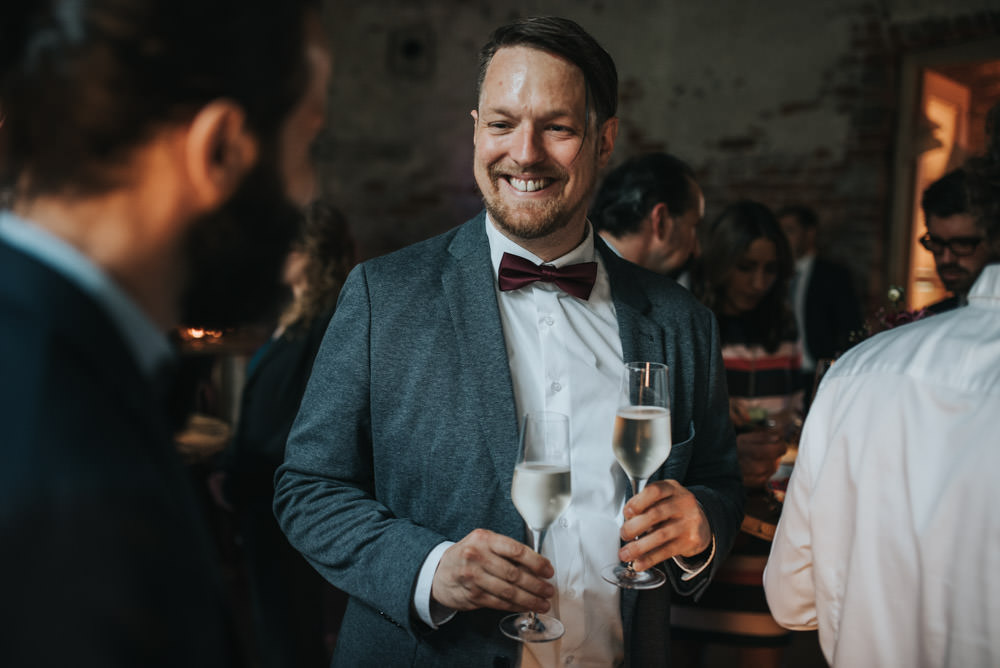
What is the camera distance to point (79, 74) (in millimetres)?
565

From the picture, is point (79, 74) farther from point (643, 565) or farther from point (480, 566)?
point (643, 565)

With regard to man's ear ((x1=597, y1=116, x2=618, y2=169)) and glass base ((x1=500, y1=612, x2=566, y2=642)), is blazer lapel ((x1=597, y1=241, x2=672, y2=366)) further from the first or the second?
glass base ((x1=500, y1=612, x2=566, y2=642))

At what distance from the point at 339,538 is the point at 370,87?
4.87 metres

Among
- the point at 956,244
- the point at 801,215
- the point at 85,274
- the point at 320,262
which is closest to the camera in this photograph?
the point at 85,274

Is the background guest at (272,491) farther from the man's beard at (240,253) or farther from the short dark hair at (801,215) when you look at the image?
the short dark hair at (801,215)

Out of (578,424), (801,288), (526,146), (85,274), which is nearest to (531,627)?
(578,424)

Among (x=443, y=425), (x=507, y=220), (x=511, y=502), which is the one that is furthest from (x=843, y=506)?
(x=507, y=220)

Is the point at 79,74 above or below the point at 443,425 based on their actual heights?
above

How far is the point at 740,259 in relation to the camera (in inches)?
119

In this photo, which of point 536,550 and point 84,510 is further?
point 536,550

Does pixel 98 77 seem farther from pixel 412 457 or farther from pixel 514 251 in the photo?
pixel 514 251

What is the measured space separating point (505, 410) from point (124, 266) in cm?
89

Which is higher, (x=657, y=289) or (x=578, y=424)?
(x=657, y=289)

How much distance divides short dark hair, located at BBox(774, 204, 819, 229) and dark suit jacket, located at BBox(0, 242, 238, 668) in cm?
441
